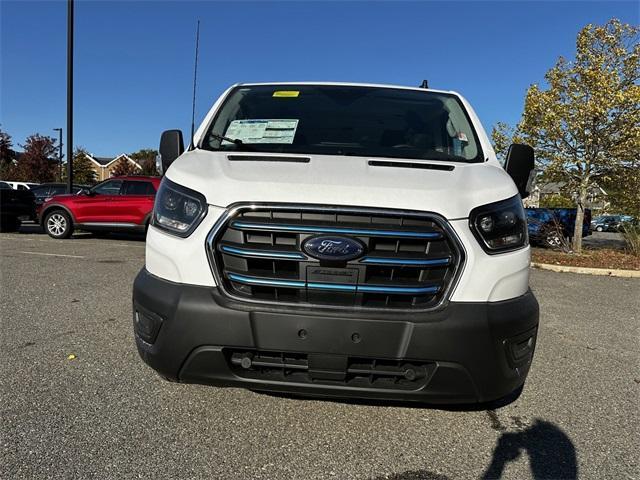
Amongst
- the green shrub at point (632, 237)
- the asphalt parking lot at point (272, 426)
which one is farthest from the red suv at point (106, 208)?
the green shrub at point (632, 237)

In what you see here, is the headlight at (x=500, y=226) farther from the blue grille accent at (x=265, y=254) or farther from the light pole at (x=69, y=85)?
the light pole at (x=69, y=85)

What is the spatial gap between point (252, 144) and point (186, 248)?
112 centimetres

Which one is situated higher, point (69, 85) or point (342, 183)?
point (342, 183)

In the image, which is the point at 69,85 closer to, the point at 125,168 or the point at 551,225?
the point at 551,225

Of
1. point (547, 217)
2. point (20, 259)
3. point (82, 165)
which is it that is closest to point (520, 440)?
point (20, 259)

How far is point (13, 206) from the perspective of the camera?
1388 cm

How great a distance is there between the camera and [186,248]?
2.26m

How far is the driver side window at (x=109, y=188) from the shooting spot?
12.3 meters

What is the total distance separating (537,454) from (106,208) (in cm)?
1181

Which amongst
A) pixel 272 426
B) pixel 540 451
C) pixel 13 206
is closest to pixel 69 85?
pixel 13 206

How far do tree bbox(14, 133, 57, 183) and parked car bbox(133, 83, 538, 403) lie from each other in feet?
159

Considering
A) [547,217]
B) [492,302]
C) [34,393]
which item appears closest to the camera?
[492,302]

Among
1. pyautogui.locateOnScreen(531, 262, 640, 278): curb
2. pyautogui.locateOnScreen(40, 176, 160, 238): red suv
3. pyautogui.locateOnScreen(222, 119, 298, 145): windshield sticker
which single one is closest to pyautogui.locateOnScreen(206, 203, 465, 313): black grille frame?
pyautogui.locateOnScreen(222, 119, 298, 145): windshield sticker

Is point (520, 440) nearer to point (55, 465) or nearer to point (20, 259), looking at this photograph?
point (55, 465)
